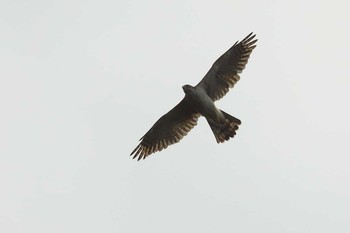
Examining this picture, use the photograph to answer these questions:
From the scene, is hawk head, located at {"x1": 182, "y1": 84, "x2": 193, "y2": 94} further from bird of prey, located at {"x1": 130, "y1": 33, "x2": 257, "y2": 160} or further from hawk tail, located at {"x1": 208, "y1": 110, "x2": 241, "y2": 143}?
hawk tail, located at {"x1": 208, "y1": 110, "x2": 241, "y2": 143}

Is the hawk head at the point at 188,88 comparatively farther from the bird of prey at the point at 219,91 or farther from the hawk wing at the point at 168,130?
the hawk wing at the point at 168,130

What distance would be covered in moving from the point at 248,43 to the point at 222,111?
2.18 meters

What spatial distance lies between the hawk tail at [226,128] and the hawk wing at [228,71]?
29.9 inches

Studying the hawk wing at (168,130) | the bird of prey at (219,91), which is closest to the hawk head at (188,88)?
the bird of prey at (219,91)

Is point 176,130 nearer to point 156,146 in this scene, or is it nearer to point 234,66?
point 156,146

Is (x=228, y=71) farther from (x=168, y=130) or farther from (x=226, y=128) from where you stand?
(x=168, y=130)

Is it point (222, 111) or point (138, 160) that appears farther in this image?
point (138, 160)

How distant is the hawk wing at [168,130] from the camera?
27109mm

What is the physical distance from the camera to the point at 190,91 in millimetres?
26062

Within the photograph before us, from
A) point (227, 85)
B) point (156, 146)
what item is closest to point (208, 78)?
point (227, 85)

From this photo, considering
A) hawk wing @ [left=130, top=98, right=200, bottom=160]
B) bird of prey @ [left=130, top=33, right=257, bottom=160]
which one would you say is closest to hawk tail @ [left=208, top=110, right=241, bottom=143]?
A: bird of prey @ [left=130, top=33, right=257, bottom=160]

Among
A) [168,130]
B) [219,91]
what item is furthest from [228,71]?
[168,130]

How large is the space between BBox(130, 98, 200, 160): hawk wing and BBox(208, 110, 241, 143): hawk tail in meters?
1.06

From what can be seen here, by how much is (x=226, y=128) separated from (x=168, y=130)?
212 centimetres
